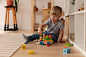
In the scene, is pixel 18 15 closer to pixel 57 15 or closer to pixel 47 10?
pixel 47 10

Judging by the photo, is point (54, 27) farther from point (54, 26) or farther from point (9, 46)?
point (9, 46)

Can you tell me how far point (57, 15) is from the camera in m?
1.39

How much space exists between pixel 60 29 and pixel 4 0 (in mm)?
2585

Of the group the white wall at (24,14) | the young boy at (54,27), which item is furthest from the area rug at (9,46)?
the white wall at (24,14)

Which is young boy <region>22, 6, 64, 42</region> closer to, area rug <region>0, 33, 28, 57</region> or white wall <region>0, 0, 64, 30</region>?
area rug <region>0, 33, 28, 57</region>

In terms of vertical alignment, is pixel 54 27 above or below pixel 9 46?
above

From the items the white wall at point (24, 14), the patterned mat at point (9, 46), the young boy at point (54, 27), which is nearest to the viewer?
the patterned mat at point (9, 46)

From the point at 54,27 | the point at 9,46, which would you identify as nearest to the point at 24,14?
the point at 54,27

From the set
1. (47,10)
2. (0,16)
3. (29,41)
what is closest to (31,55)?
(29,41)

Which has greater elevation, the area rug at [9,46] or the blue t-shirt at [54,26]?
the blue t-shirt at [54,26]

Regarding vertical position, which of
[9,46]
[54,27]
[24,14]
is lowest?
[9,46]

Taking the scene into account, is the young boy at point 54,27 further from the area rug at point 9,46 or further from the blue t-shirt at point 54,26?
the area rug at point 9,46

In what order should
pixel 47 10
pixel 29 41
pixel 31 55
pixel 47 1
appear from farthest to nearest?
pixel 47 1 < pixel 47 10 < pixel 29 41 < pixel 31 55

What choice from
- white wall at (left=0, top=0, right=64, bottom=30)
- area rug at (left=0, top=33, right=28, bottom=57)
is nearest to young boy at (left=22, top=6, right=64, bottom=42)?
area rug at (left=0, top=33, right=28, bottom=57)
